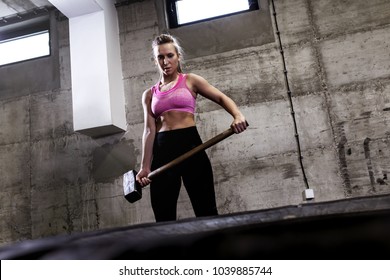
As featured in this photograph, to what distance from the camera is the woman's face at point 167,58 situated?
262cm

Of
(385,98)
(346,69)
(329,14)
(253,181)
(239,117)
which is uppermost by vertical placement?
(329,14)

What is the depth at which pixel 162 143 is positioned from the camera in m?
2.45

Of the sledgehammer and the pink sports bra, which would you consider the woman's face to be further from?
the sledgehammer

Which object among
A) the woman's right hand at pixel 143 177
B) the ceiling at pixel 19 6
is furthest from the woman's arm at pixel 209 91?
the ceiling at pixel 19 6

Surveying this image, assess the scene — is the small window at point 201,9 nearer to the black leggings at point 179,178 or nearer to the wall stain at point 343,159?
the wall stain at point 343,159

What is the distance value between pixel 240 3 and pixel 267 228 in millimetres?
3945

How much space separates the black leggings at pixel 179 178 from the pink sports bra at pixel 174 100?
0.16 m

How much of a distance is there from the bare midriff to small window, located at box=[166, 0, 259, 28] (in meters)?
1.87

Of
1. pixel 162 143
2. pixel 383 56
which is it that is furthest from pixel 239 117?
pixel 383 56

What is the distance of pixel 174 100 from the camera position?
2.49 m

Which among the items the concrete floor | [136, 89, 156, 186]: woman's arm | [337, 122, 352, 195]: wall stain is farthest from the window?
the concrete floor

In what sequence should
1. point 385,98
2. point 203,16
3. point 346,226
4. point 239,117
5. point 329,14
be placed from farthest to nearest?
1. point 203,16
2. point 329,14
3. point 385,98
4. point 239,117
5. point 346,226

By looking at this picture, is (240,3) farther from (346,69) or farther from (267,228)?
(267,228)

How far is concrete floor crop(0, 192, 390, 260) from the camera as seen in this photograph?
0.31m
